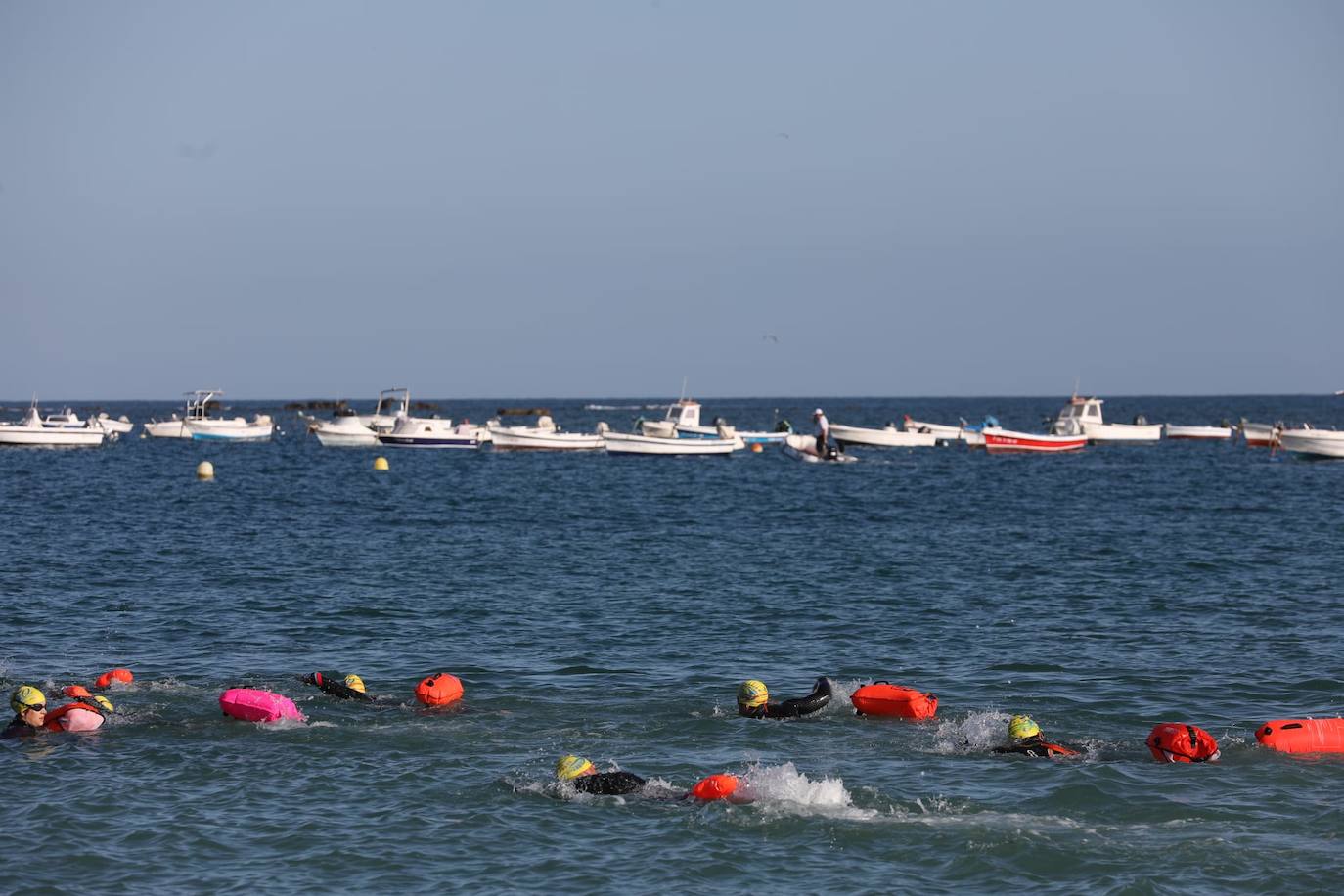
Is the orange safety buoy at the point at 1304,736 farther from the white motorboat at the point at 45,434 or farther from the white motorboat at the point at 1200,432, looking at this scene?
the white motorboat at the point at 1200,432

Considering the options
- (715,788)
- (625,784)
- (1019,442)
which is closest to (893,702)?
(715,788)

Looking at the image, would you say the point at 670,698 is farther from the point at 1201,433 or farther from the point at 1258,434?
the point at 1201,433

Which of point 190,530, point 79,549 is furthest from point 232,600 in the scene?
point 190,530

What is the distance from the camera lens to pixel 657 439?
277 ft

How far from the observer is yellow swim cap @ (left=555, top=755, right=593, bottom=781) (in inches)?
605

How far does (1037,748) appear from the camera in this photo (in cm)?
1642

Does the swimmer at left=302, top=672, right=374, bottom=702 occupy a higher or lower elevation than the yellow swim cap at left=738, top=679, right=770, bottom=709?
lower

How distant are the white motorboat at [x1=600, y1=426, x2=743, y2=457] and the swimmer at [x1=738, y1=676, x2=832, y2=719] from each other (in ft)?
216

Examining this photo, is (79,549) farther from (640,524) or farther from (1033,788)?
(1033,788)

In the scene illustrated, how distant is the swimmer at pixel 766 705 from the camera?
18297 mm

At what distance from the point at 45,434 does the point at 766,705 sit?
88.7 m

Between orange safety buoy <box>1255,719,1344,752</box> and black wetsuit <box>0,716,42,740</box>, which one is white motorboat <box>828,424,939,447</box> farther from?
black wetsuit <box>0,716,42,740</box>

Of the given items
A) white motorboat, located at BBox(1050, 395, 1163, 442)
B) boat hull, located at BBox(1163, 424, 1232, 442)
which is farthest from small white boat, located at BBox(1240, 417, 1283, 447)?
boat hull, located at BBox(1163, 424, 1232, 442)

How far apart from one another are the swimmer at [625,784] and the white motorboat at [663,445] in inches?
2717
